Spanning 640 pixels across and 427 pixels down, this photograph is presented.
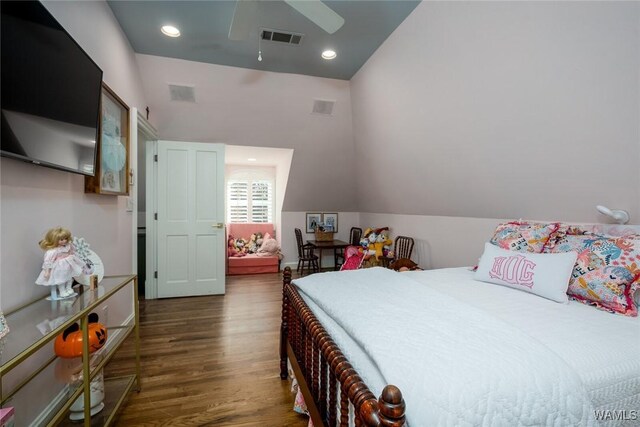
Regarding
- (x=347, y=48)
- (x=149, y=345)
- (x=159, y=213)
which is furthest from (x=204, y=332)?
(x=347, y=48)

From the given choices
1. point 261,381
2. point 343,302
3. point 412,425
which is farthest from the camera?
point 261,381

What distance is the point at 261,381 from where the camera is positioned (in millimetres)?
2041

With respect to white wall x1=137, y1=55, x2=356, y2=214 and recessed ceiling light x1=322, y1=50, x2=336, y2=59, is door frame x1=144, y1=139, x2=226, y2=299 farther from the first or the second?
recessed ceiling light x1=322, y1=50, x2=336, y2=59

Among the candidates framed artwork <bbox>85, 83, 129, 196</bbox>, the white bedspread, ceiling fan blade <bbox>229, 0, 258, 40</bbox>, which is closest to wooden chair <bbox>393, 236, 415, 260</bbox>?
the white bedspread

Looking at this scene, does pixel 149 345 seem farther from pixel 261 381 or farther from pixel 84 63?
pixel 84 63

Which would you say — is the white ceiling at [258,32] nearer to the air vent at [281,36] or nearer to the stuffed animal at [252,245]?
the air vent at [281,36]

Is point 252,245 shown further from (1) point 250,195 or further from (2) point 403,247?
(2) point 403,247

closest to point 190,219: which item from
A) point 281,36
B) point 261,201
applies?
point 261,201

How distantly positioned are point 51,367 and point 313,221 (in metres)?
4.44

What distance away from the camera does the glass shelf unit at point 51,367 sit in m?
1.08

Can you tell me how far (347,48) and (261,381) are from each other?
10.2 ft

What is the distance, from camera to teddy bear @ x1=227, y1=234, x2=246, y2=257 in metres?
5.45

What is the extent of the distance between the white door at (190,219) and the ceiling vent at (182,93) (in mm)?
567

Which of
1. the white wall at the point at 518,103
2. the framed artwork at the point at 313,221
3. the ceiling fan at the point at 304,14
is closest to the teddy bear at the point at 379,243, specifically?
the white wall at the point at 518,103
